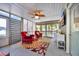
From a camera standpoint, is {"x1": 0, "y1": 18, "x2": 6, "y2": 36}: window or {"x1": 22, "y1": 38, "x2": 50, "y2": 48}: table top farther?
{"x1": 22, "y1": 38, "x2": 50, "y2": 48}: table top

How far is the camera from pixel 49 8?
258 cm

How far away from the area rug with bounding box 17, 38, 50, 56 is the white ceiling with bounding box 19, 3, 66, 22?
0.47 meters

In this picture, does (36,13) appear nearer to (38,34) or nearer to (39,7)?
(39,7)

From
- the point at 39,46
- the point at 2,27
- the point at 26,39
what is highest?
the point at 2,27

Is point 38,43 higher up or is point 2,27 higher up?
point 2,27

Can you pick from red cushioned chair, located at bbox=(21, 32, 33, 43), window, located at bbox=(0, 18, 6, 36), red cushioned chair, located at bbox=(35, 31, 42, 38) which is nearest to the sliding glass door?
window, located at bbox=(0, 18, 6, 36)

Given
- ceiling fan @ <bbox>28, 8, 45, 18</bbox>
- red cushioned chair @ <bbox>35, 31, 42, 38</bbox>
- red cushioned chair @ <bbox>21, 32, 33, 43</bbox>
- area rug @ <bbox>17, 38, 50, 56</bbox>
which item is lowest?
area rug @ <bbox>17, 38, 50, 56</bbox>

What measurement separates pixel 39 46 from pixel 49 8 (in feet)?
2.84

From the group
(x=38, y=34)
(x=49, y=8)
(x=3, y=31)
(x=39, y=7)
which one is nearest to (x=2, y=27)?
(x=3, y=31)

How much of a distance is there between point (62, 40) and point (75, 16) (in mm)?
611

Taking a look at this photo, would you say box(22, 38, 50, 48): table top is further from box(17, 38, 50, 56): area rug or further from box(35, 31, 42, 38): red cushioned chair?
box(35, 31, 42, 38): red cushioned chair

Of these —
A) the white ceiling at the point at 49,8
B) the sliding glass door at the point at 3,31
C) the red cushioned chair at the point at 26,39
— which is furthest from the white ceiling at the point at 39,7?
the red cushioned chair at the point at 26,39

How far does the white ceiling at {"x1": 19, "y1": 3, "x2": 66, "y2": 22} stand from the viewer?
253cm

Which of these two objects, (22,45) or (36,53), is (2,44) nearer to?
(22,45)
